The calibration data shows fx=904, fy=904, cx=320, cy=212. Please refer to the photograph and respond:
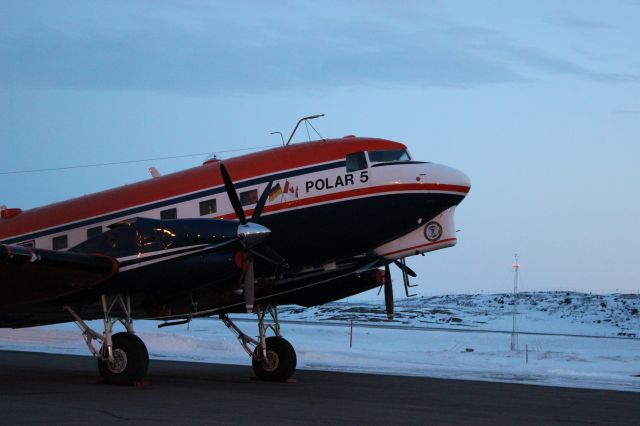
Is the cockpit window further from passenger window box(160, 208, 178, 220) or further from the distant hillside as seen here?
the distant hillside

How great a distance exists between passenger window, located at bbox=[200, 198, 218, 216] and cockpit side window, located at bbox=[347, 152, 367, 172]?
338 centimetres

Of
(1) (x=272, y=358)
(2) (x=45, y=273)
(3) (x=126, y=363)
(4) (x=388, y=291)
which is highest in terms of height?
(2) (x=45, y=273)

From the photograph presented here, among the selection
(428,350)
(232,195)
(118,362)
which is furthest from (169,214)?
(428,350)

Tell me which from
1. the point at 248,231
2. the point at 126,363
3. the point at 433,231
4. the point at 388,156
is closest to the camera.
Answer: the point at 248,231

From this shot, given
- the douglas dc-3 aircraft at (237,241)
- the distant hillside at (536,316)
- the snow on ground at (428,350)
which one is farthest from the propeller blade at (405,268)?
the distant hillside at (536,316)

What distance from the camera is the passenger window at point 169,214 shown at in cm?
2208

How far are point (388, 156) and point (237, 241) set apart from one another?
4.43 meters

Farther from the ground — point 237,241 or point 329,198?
point 329,198

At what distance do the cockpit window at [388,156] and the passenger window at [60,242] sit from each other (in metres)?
8.25

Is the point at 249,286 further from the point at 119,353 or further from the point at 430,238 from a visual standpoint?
the point at 430,238

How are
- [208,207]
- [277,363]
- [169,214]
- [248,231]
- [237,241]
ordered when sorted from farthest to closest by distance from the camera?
[277,363]
[169,214]
[208,207]
[237,241]
[248,231]

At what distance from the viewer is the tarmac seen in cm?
1477

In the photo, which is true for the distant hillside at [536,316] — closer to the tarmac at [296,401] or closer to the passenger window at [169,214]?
the tarmac at [296,401]

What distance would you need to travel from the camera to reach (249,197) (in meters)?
21.4
